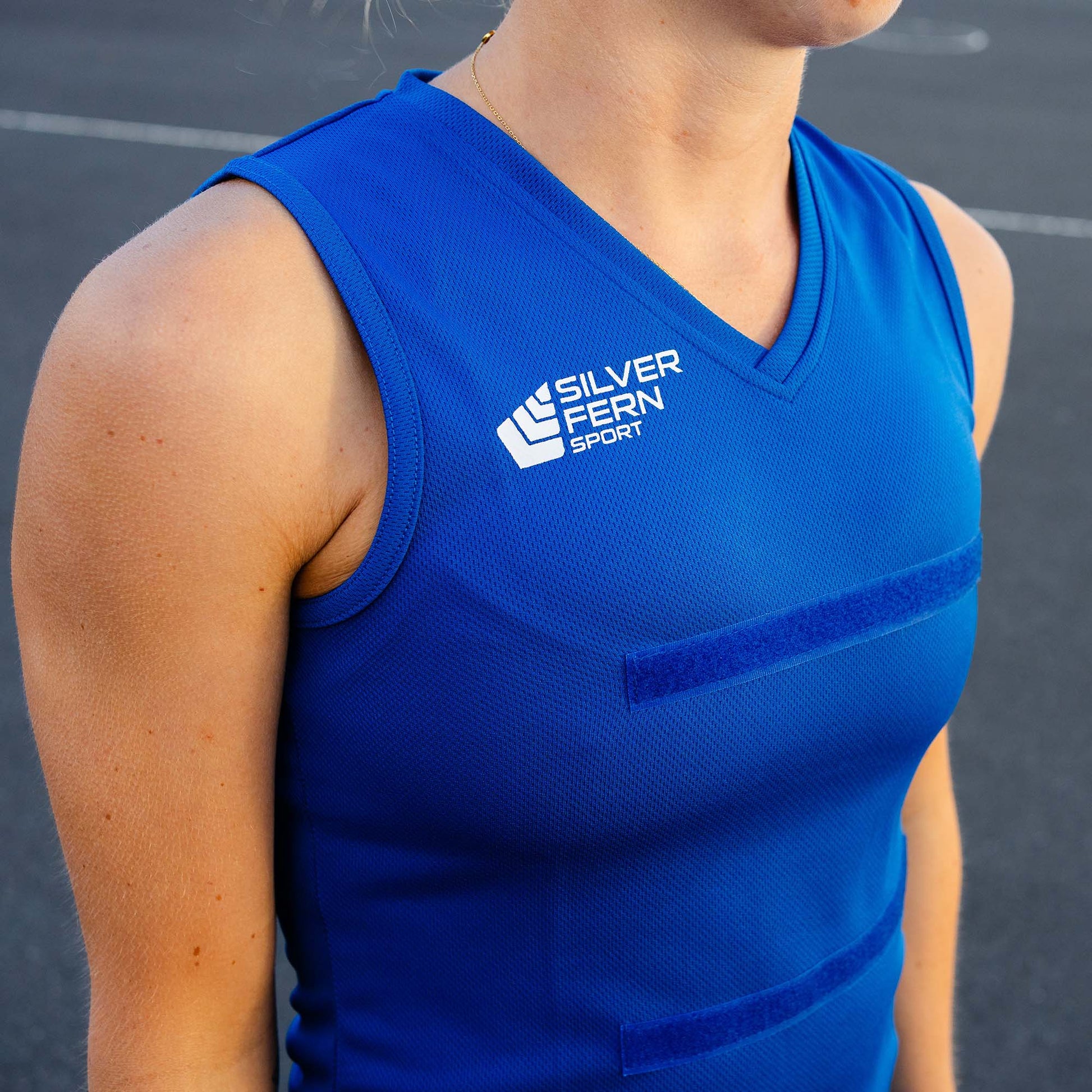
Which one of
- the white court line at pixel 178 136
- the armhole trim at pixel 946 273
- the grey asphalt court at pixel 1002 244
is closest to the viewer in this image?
the armhole trim at pixel 946 273

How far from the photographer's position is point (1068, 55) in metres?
11.1

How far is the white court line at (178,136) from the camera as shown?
7.69 meters

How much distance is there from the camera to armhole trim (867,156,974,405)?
1350mm

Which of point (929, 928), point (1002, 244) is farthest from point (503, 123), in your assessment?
point (1002, 244)

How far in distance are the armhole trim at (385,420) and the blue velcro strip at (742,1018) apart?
0.47m

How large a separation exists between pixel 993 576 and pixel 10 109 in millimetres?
7235

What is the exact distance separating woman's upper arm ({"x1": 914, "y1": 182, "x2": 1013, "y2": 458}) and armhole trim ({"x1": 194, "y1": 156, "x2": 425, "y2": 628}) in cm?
68

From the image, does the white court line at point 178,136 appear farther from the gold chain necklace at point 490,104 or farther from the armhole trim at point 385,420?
the armhole trim at point 385,420

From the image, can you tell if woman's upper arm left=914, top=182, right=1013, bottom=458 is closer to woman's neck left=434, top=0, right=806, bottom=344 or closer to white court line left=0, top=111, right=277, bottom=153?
woman's neck left=434, top=0, right=806, bottom=344

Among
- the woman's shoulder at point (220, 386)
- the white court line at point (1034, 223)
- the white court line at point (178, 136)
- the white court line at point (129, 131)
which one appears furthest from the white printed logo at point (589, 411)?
the white court line at point (129, 131)

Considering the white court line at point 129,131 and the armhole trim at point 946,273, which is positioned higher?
the armhole trim at point 946,273

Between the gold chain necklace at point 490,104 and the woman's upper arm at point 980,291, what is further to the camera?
the woman's upper arm at point 980,291

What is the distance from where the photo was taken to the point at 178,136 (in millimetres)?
8438

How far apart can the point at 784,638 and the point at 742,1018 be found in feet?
1.23
